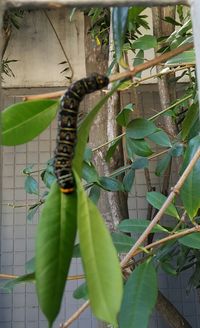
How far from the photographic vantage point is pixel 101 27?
193cm

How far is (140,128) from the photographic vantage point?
0.93m

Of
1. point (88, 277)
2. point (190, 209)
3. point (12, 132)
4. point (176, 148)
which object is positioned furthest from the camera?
point (176, 148)

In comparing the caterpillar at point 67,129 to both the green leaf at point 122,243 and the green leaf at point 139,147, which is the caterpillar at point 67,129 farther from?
the green leaf at point 139,147

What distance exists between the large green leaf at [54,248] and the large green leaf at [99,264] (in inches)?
1.0

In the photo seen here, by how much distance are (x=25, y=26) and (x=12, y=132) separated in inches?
97.8

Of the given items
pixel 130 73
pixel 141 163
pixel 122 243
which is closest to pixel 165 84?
pixel 141 163

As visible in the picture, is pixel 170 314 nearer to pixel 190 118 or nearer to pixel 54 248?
pixel 190 118

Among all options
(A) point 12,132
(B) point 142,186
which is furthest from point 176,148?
(B) point 142,186

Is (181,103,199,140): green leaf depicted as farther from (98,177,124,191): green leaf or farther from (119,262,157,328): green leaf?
(119,262,157,328): green leaf

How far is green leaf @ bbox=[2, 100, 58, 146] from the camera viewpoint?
489 millimetres

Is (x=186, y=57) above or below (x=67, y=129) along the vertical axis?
above

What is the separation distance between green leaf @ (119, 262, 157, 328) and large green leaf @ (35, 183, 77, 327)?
0.72 ft

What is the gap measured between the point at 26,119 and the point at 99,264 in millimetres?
179

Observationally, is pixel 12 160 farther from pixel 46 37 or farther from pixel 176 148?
pixel 176 148
